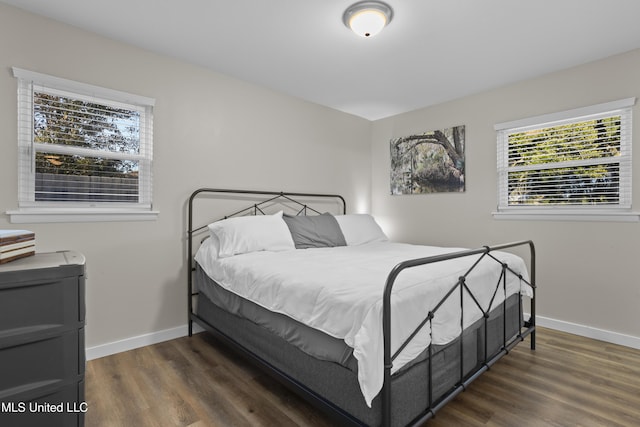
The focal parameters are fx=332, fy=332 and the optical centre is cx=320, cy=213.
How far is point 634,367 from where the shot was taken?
230 centimetres

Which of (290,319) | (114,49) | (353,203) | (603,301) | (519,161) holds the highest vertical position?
(114,49)

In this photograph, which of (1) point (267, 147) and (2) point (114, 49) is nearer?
(2) point (114, 49)

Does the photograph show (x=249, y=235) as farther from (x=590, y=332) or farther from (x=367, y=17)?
(x=590, y=332)

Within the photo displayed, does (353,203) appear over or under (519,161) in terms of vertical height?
under

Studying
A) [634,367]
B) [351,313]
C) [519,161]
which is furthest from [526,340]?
[351,313]

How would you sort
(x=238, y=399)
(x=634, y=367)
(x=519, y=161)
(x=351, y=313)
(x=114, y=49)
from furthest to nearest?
(x=519, y=161)
(x=114, y=49)
(x=634, y=367)
(x=238, y=399)
(x=351, y=313)

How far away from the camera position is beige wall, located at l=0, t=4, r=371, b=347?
7.23 feet

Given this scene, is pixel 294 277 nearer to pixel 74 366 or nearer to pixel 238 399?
pixel 238 399

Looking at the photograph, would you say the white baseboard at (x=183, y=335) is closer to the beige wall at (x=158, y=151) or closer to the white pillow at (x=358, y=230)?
the beige wall at (x=158, y=151)

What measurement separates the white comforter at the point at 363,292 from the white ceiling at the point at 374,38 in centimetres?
163

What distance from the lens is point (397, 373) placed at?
1.40m

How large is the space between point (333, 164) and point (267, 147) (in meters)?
0.99

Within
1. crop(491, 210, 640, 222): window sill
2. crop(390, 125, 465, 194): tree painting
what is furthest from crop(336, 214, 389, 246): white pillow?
crop(491, 210, 640, 222): window sill

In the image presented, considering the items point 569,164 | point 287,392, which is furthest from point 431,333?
point 569,164
